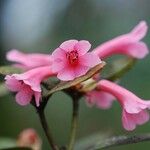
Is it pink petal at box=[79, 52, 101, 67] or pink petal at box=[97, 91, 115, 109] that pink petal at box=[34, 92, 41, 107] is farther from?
pink petal at box=[97, 91, 115, 109]

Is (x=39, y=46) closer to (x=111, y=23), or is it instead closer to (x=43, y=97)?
(x=111, y=23)

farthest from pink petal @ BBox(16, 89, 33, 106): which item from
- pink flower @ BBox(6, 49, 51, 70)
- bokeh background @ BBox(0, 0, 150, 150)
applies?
bokeh background @ BBox(0, 0, 150, 150)

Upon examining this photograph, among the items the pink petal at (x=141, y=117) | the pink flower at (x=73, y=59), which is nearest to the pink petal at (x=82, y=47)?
the pink flower at (x=73, y=59)

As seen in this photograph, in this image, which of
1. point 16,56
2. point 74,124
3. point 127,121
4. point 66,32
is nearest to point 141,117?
point 127,121

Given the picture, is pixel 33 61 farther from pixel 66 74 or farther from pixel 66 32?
pixel 66 32

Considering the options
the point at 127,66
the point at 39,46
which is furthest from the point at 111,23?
the point at 127,66

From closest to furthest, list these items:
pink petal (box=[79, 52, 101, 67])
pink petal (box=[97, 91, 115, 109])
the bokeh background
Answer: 1. pink petal (box=[79, 52, 101, 67])
2. pink petal (box=[97, 91, 115, 109])
3. the bokeh background
